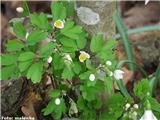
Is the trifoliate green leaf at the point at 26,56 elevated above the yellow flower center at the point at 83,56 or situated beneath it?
elevated above

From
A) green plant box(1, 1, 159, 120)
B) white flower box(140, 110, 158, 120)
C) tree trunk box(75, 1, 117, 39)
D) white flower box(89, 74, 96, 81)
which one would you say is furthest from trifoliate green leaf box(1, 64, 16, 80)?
white flower box(140, 110, 158, 120)

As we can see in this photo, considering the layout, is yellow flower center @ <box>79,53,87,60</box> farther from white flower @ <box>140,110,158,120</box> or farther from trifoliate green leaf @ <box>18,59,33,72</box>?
white flower @ <box>140,110,158,120</box>

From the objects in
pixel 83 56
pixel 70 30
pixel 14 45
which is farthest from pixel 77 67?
pixel 14 45

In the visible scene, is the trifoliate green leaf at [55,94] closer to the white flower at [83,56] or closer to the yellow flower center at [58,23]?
the white flower at [83,56]

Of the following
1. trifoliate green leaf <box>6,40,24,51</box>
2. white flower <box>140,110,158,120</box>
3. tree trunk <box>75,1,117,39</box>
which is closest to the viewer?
white flower <box>140,110,158,120</box>

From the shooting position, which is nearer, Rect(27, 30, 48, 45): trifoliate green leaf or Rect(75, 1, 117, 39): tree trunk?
Rect(27, 30, 48, 45): trifoliate green leaf

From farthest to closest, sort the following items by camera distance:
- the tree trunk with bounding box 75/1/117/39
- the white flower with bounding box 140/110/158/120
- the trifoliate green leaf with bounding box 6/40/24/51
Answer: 1. the tree trunk with bounding box 75/1/117/39
2. the trifoliate green leaf with bounding box 6/40/24/51
3. the white flower with bounding box 140/110/158/120

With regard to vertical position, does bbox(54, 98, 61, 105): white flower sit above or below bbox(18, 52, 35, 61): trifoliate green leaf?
below

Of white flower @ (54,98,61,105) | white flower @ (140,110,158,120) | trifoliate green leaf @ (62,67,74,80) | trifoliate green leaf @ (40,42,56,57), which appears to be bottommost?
white flower @ (140,110,158,120)

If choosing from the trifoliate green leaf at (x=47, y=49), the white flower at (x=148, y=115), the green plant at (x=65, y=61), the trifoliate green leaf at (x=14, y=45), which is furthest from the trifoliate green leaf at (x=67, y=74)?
the white flower at (x=148, y=115)
